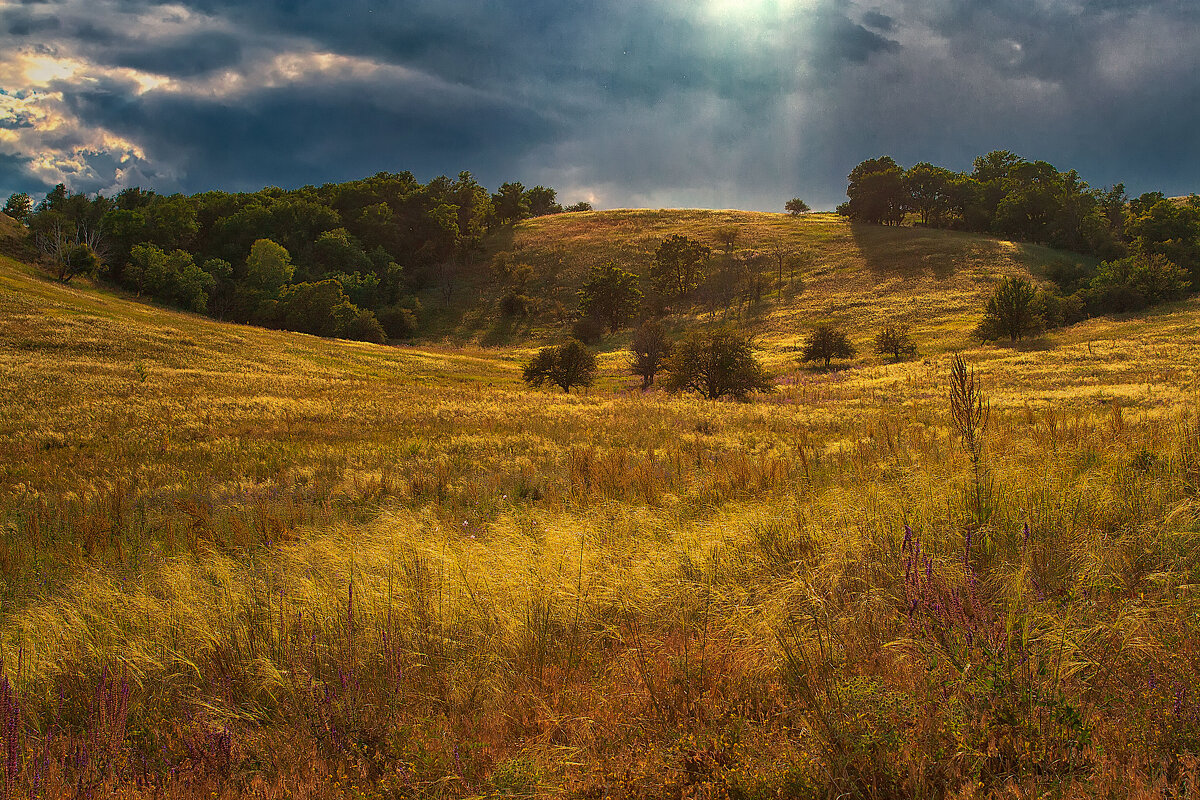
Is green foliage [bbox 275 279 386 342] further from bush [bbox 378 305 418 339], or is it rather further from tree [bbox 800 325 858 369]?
tree [bbox 800 325 858 369]

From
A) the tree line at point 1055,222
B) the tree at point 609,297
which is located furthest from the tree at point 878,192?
the tree at point 609,297

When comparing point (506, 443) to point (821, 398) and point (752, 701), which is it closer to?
point (752, 701)

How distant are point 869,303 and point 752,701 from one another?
7438cm

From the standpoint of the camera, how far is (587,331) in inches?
3031

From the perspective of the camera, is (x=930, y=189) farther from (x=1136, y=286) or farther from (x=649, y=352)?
(x=649, y=352)

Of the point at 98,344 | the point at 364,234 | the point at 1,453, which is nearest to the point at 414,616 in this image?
the point at 1,453

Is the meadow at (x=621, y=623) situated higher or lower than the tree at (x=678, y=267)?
lower

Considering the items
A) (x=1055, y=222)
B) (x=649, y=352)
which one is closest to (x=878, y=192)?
(x=1055, y=222)

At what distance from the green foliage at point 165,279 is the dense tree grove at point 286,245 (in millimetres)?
137

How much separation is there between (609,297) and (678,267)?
13960 mm

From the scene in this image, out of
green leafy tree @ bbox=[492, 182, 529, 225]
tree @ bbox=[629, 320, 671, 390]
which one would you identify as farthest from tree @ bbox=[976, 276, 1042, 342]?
green leafy tree @ bbox=[492, 182, 529, 225]

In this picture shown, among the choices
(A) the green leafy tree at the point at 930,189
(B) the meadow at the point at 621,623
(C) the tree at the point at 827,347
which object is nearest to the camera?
(B) the meadow at the point at 621,623

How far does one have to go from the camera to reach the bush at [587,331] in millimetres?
76125

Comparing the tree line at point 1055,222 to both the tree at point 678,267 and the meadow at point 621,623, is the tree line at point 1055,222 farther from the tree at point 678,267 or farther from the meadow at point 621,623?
the meadow at point 621,623
